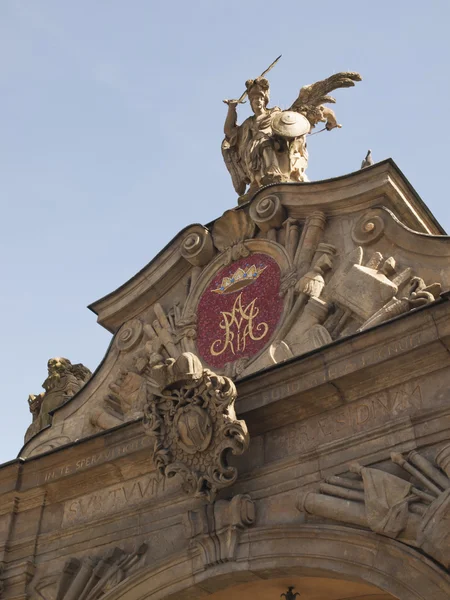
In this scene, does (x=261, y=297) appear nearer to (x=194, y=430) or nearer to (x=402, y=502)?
(x=194, y=430)

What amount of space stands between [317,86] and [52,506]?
619 cm

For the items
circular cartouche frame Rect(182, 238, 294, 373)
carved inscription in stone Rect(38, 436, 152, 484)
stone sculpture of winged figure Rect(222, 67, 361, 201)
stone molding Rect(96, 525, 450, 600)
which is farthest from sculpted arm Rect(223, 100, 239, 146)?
stone molding Rect(96, 525, 450, 600)

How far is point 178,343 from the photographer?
1162 centimetres

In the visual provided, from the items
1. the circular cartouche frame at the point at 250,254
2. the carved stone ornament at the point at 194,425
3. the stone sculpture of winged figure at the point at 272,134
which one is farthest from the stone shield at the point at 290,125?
the carved stone ornament at the point at 194,425

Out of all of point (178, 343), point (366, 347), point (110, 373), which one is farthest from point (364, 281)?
point (110, 373)

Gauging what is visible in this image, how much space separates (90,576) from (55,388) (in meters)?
3.68

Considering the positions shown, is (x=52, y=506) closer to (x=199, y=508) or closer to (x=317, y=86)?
(x=199, y=508)

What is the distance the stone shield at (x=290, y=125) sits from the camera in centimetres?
1242

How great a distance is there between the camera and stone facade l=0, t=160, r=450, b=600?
866 centimetres

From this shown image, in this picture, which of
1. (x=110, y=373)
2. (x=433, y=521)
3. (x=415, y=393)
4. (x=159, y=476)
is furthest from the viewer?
(x=110, y=373)

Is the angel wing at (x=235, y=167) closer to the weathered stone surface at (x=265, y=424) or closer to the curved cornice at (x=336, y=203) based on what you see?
the weathered stone surface at (x=265, y=424)

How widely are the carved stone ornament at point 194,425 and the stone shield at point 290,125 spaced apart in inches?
148

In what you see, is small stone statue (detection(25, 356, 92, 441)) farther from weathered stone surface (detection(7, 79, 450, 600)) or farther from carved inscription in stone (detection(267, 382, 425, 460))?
carved inscription in stone (detection(267, 382, 425, 460))

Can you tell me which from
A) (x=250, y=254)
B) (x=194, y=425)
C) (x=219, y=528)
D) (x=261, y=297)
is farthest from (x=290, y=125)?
(x=219, y=528)
